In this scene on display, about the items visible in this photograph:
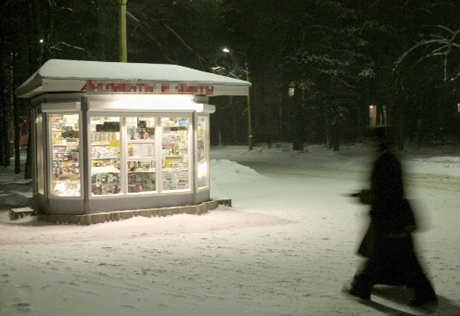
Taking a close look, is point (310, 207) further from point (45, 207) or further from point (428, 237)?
point (45, 207)

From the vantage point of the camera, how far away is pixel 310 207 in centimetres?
1469

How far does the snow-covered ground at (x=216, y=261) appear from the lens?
5949mm

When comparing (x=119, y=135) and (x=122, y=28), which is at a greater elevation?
(x=122, y=28)

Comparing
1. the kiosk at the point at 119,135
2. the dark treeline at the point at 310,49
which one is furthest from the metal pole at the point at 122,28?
the dark treeline at the point at 310,49

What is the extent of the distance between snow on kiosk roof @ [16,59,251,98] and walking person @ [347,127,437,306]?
716 centimetres

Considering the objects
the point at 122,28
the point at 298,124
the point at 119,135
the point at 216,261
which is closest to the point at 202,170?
the point at 119,135

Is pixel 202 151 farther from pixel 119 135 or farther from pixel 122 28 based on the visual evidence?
pixel 122 28

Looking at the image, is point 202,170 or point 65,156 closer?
point 65,156

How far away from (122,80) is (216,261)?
536 centimetres

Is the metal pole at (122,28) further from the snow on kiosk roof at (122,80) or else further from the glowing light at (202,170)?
the glowing light at (202,170)

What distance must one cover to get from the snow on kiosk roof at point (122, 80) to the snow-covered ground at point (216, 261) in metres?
2.94

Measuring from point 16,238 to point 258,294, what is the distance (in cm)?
619

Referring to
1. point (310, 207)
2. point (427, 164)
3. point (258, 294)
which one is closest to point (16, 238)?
point (258, 294)

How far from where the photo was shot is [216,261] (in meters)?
8.39
